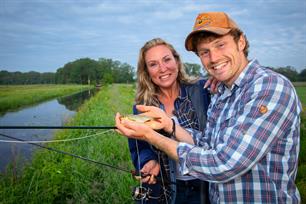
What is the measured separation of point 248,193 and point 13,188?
5.30 m

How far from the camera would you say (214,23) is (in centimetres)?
205

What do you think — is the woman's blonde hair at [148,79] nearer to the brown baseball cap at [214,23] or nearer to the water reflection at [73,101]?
the brown baseball cap at [214,23]

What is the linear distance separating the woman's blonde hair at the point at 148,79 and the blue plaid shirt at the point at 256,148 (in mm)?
1370

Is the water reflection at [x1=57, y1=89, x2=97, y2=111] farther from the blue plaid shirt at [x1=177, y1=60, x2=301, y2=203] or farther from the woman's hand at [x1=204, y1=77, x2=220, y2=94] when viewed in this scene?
the blue plaid shirt at [x1=177, y1=60, x2=301, y2=203]

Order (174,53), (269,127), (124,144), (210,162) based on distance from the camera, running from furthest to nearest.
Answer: (124,144) < (174,53) < (210,162) < (269,127)

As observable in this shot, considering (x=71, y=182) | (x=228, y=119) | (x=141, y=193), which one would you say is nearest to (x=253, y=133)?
(x=228, y=119)

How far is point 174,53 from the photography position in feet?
11.4

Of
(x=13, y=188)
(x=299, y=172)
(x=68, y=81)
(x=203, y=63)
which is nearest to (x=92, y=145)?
(x=13, y=188)

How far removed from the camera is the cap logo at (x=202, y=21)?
6.79 feet

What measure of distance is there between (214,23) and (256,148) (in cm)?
99

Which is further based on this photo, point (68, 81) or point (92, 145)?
point (68, 81)

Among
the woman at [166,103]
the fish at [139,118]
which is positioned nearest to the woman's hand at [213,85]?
the woman at [166,103]

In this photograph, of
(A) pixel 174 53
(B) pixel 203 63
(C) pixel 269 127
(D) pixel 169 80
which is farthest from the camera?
(A) pixel 174 53

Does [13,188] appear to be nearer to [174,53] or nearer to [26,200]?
[26,200]
